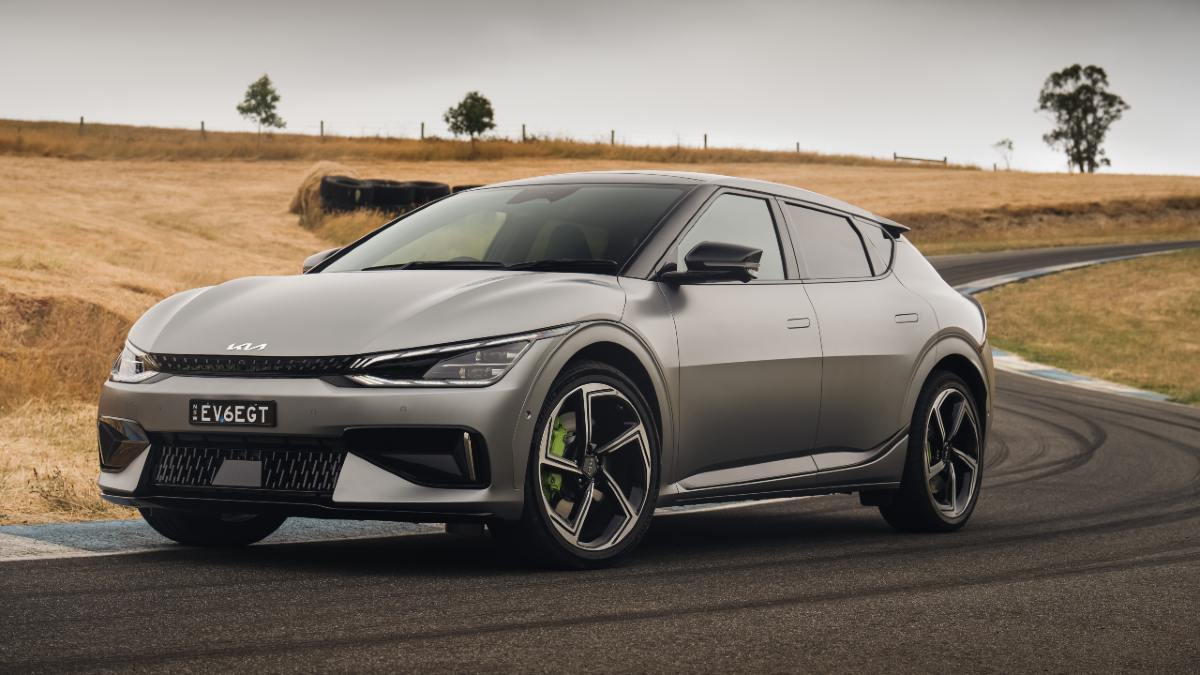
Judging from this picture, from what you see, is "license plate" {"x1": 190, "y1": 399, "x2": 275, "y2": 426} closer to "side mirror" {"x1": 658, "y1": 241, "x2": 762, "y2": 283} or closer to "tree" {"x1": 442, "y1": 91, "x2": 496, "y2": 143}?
"side mirror" {"x1": 658, "y1": 241, "x2": 762, "y2": 283}

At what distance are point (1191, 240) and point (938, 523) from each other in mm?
43498

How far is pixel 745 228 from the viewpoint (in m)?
7.28

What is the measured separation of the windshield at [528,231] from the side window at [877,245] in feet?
4.55

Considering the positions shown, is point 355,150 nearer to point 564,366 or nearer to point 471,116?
point 471,116

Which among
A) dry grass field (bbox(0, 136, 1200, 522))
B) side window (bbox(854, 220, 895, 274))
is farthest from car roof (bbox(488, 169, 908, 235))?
dry grass field (bbox(0, 136, 1200, 522))

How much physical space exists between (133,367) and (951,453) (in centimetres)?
424

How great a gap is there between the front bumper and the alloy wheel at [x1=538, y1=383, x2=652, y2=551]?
0.21 meters

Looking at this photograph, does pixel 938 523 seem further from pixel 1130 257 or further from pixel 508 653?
pixel 1130 257

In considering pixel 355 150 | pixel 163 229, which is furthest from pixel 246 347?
pixel 355 150

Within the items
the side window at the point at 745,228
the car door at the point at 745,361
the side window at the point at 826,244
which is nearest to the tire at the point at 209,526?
the car door at the point at 745,361

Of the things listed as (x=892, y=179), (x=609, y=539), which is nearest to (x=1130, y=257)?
(x=892, y=179)

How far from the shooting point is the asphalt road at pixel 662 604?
4625 mm

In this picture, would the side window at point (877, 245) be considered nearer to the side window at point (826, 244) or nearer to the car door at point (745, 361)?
the side window at point (826, 244)

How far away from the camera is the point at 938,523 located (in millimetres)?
8047
